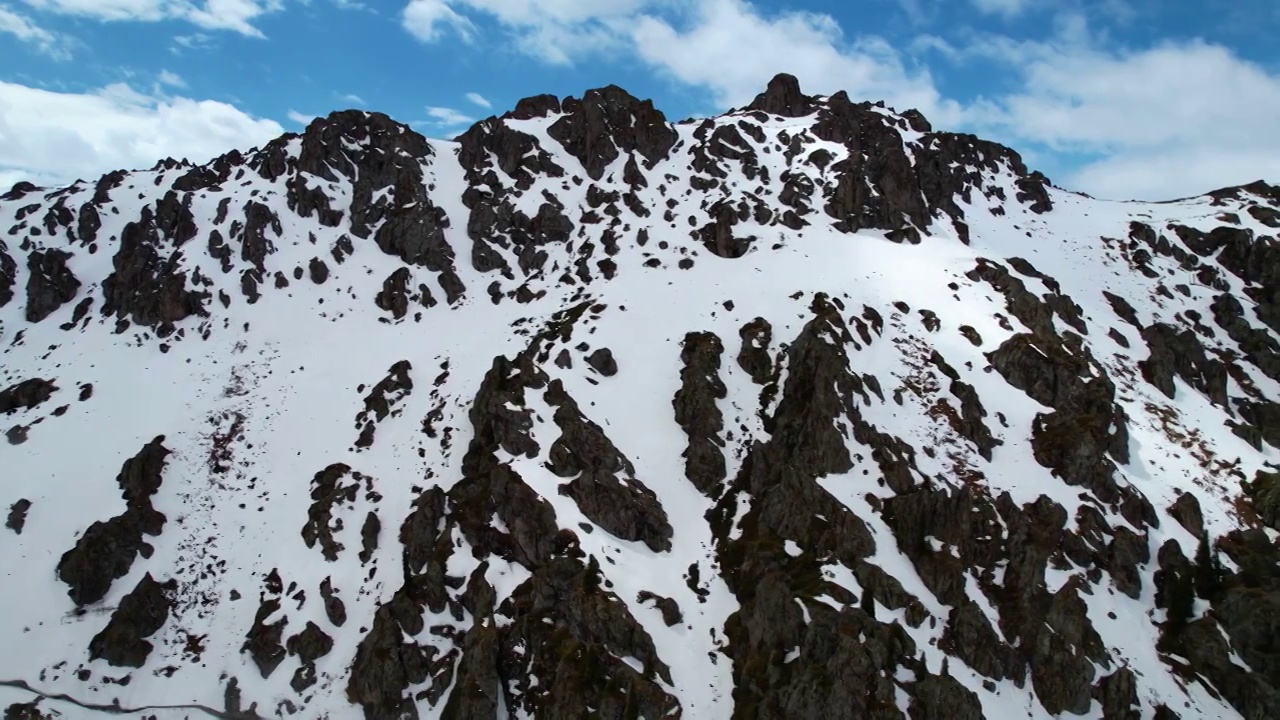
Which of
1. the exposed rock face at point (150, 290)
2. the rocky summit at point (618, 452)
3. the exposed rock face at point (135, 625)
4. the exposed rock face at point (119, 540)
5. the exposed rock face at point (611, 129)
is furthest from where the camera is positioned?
the exposed rock face at point (611, 129)

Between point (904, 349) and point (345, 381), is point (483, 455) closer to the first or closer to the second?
point (345, 381)

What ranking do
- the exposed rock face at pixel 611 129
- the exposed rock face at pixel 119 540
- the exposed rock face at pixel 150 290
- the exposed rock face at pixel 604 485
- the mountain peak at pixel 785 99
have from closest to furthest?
the exposed rock face at pixel 119 540 → the exposed rock face at pixel 604 485 → the exposed rock face at pixel 150 290 → the exposed rock face at pixel 611 129 → the mountain peak at pixel 785 99

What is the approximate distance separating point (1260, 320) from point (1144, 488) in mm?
45353

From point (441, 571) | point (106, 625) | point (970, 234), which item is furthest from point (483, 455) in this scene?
point (970, 234)

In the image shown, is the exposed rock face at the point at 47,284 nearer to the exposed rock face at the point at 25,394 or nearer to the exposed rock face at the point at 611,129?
the exposed rock face at the point at 25,394

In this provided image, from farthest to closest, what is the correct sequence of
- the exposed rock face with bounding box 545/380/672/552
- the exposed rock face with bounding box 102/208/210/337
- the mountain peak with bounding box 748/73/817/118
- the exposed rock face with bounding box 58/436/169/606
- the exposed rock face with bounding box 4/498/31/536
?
the mountain peak with bounding box 748/73/817/118, the exposed rock face with bounding box 102/208/210/337, the exposed rock face with bounding box 4/498/31/536, the exposed rock face with bounding box 545/380/672/552, the exposed rock face with bounding box 58/436/169/606

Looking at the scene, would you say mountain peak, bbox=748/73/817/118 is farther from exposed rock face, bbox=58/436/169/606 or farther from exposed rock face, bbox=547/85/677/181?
exposed rock face, bbox=58/436/169/606

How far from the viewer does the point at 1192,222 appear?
328 feet

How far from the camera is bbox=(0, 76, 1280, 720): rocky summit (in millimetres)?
43812

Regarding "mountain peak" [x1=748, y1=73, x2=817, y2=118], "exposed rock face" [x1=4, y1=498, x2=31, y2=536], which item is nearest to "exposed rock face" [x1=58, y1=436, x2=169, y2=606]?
"exposed rock face" [x1=4, y1=498, x2=31, y2=536]

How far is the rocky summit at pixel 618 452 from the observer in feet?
144

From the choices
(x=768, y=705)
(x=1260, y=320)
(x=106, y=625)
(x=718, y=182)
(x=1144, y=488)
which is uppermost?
(x=718, y=182)

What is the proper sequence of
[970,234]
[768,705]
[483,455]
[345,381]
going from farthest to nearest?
[970,234]
[345,381]
[483,455]
[768,705]

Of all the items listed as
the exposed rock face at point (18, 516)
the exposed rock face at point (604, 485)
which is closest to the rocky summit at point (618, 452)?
the exposed rock face at point (18, 516)
